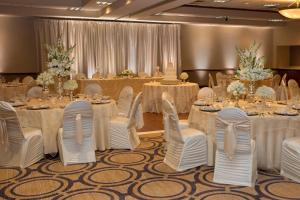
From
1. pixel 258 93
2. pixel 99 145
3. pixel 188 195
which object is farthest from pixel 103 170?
pixel 258 93

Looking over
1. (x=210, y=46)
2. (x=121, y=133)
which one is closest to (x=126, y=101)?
(x=121, y=133)

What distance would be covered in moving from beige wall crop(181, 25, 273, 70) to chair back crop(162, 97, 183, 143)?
384 inches

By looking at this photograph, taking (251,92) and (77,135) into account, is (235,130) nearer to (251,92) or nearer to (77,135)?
(251,92)

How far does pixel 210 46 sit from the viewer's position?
48.4 ft

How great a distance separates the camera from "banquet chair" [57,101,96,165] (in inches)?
192

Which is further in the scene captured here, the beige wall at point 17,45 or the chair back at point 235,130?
the beige wall at point 17,45

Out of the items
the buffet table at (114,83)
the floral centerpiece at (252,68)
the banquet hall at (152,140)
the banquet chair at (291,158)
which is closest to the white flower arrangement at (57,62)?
the banquet hall at (152,140)

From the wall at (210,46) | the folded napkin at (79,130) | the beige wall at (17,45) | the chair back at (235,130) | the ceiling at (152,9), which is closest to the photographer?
the chair back at (235,130)

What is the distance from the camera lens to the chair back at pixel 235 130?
405 cm

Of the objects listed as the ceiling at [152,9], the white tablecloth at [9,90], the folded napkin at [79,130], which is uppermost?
the ceiling at [152,9]

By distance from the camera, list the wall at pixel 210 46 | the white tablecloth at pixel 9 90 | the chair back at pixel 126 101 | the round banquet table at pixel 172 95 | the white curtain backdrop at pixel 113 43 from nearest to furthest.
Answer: the chair back at pixel 126 101 < the white tablecloth at pixel 9 90 < the round banquet table at pixel 172 95 < the white curtain backdrop at pixel 113 43 < the wall at pixel 210 46

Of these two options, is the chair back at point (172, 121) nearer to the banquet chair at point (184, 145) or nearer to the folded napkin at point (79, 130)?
the banquet chair at point (184, 145)

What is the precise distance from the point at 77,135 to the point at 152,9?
6094 millimetres

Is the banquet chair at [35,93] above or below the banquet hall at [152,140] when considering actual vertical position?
above
